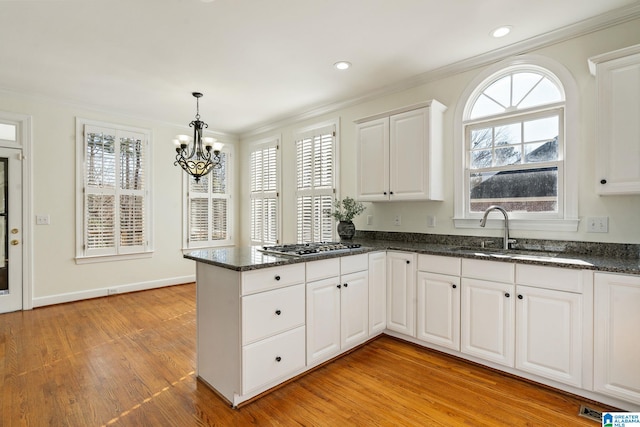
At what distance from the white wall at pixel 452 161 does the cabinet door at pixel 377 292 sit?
736 mm

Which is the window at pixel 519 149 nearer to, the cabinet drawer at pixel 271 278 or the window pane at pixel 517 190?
the window pane at pixel 517 190

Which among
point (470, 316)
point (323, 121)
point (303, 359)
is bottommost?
point (303, 359)

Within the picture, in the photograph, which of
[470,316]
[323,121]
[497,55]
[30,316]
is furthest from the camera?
[323,121]

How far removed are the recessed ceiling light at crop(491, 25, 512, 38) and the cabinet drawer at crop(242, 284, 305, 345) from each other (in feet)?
8.45

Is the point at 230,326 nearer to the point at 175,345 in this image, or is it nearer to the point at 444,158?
the point at 175,345

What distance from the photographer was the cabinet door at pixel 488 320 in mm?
2443

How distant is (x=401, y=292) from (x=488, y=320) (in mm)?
776

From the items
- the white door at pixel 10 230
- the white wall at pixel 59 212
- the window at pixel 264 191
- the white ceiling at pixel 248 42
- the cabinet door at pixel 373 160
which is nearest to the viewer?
the white ceiling at pixel 248 42

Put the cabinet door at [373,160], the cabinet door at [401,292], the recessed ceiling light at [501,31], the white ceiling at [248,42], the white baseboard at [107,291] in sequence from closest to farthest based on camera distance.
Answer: the white ceiling at [248,42] < the recessed ceiling light at [501,31] < the cabinet door at [401,292] < the cabinet door at [373,160] < the white baseboard at [107,291]

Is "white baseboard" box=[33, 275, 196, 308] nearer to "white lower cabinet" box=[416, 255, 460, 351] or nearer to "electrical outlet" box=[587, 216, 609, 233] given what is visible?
"white lower cabinet" box=[416, 255, 460, 351]

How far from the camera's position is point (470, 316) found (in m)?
2.64

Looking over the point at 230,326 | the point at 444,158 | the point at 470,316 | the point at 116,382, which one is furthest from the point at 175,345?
the point at 444,158

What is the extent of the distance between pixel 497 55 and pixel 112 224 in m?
5.27

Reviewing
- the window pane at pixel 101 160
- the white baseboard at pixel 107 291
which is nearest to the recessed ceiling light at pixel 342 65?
the window pane at pixel 101 160
